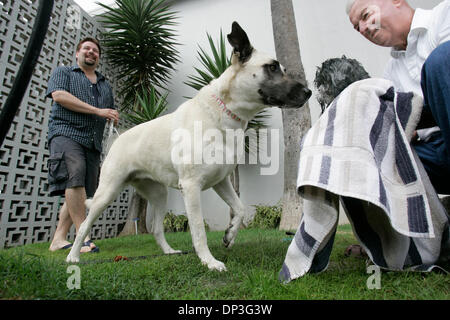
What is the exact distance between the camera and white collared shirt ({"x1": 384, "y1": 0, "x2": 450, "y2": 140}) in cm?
122

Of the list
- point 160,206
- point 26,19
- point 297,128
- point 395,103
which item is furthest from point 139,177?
point 26,19

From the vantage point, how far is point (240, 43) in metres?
1.98

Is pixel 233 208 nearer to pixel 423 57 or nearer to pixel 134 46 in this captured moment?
pixel 423 57

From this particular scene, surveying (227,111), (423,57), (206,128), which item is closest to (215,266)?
(206,128)

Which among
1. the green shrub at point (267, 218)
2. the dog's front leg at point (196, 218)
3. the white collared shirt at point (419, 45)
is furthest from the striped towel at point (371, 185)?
the green shrub at point (267, 218)

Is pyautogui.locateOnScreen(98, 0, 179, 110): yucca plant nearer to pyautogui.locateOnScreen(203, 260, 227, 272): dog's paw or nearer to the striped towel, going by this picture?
pyautogui.locateOnScreen(203, 260, 227, 272): dog's paw

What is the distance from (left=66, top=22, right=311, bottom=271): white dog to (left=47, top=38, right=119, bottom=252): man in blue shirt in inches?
25.3

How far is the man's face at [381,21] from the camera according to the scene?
1429 millimetres

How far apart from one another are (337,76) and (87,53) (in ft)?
8.73

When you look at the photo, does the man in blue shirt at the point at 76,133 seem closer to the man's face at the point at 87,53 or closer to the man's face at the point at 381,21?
the man's face at the point at 87,53

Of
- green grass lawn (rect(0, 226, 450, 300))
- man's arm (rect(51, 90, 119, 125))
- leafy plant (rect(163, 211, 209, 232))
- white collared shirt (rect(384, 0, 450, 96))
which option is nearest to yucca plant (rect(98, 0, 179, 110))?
leafy plant (rect(163, 211, 209, 232))
